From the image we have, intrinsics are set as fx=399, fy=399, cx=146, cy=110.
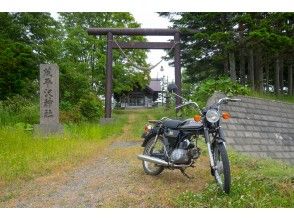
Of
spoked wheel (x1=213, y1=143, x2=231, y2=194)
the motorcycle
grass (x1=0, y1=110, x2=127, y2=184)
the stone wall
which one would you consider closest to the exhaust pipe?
the motorcycle

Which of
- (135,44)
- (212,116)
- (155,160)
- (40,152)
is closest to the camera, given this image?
(212,116)

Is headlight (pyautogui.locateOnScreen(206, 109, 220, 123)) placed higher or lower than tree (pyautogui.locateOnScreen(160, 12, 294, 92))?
A: lower

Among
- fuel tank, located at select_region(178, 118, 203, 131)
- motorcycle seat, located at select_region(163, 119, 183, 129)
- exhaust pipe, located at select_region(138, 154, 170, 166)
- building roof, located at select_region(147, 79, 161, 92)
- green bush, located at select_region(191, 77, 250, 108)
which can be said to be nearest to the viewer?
fuel tank, located at select_region(178, 118, 203, 131)

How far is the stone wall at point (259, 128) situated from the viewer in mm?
11367

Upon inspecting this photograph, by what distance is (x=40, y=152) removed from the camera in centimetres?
908

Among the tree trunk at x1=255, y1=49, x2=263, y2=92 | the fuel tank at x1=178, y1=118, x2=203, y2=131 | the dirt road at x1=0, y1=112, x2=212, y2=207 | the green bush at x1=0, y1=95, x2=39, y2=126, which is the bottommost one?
the dirt road at x1=0, y1=112, x2=212, y2=207

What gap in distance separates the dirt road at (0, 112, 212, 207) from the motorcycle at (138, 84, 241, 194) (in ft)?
A: 0.97

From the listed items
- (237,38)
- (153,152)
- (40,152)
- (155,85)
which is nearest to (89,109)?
(237,38)

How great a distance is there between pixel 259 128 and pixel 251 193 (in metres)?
7.93

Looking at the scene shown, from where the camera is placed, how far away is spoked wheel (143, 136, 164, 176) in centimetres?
673

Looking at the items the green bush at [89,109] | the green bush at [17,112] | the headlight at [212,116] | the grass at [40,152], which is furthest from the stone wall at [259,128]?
the green bush at [17,112]

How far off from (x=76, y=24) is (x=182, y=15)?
38.7ft

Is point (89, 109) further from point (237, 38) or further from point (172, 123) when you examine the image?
point (172, 123)

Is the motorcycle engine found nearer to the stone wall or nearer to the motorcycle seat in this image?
the motorcycle seat
